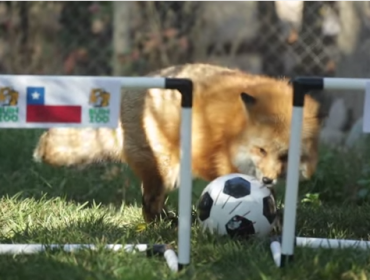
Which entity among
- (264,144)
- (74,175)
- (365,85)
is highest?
(365,85)

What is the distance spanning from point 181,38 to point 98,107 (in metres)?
5.85

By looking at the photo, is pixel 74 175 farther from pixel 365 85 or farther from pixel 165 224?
pixel 365 85

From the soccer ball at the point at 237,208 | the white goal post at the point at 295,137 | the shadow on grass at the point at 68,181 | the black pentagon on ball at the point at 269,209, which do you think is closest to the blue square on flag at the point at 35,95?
the white goal post at the point at 295,137

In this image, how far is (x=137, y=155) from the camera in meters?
4.91

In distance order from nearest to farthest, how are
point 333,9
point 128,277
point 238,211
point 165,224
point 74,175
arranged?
point 128,277 → point 238,211 → point 165,224 → point 74,175 → point 333,9

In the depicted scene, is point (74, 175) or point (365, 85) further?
point (74, 175)

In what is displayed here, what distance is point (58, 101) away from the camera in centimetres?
343

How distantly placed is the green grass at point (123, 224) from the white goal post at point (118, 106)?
6 centimetres

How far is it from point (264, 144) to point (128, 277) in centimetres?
156

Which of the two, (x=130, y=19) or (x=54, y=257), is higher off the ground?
(x=130, y=19)

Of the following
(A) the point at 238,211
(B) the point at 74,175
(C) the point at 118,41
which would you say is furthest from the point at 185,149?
(C) the point at 118,41

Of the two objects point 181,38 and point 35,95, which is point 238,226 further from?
point 181,38

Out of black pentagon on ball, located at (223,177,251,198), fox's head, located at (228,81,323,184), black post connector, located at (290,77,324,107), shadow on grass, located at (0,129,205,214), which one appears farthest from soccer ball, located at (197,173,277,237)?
shadow on grass, located at (0,129,205,214)

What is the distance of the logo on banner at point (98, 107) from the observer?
3.45 meters
